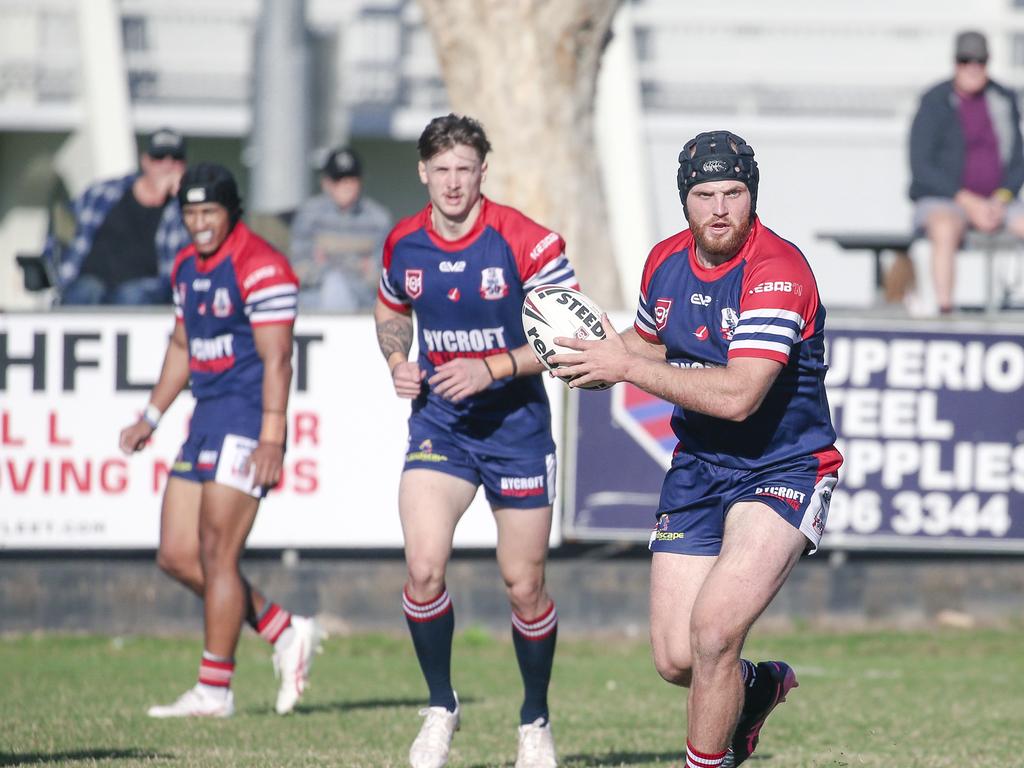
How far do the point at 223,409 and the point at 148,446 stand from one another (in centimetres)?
316

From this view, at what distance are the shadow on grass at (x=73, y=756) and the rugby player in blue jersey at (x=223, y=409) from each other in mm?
1320

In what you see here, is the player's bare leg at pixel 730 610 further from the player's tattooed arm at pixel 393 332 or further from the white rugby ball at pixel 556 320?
the player's tattooed arm at pixel 393 332

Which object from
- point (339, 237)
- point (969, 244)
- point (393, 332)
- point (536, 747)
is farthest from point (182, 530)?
point (969, 244)

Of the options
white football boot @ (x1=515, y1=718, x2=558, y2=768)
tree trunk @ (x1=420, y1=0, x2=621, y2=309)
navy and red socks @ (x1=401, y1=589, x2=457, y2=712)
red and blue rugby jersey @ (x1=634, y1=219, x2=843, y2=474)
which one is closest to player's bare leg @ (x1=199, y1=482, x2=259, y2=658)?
navy and red socks @ (x1=401, y1=589, x2=457, y2=712)

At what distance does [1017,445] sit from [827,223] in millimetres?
9491

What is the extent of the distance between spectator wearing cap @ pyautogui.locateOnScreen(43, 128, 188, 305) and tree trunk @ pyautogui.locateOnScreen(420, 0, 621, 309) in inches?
106

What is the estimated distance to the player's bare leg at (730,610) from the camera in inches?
239

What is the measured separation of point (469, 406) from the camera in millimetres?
7836

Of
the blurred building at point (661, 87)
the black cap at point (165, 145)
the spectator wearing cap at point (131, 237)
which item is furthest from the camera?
the blurred building at point (661, 87)

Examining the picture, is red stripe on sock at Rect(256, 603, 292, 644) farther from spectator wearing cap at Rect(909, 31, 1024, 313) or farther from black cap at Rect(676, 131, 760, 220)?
spectator wearing cap at Rect(909, 31, 1024, 313)

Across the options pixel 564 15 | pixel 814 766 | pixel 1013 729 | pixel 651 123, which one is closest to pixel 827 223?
pixel 651 123

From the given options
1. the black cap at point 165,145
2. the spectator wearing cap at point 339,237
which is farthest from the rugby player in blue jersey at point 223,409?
the spectator wearing cap at point 339,237

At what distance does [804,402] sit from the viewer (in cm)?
641

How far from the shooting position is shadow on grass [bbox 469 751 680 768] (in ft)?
25.2
